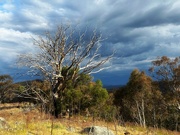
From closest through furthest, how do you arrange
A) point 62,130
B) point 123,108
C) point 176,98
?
point 62,130 → point 176,98 → point 123,108

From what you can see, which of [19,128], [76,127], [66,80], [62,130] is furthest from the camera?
[66,80]

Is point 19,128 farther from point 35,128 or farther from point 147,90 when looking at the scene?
point 147,90

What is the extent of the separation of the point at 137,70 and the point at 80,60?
18607 millimetres

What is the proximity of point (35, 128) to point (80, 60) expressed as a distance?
53.0 ft

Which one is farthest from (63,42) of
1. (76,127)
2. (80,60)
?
(76,127)

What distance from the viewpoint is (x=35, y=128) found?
1126cm

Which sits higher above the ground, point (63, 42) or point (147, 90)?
point (63, 42)

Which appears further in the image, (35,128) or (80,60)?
(80,60)

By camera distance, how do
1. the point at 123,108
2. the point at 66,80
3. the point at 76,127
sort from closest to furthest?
the point at 76,127
the point at 66,80
the point at 123,108

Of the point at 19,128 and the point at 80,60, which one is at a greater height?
the point at 80,60

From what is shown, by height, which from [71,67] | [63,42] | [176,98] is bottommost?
[176,98]

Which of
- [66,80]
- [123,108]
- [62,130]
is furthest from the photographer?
[123,108]

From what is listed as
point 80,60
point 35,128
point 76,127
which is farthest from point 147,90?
point 35,128

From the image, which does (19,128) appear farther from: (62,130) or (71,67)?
(71,67)
